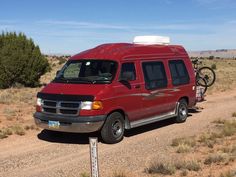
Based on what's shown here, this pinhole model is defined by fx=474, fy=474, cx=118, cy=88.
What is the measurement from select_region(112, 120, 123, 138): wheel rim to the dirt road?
0.89ft

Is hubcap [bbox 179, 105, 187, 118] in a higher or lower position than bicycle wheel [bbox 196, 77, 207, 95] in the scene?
lower

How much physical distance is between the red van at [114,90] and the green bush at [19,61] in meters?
15.7

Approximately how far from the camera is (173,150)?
408 inches

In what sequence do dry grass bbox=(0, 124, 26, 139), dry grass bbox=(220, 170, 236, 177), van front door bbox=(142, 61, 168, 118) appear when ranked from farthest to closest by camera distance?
dry grass bbox=(0, 124, 26, 139) → van front door bbox=(142, 61, 168, 118) → dry grass bbox=(220, 170, 236, 177)

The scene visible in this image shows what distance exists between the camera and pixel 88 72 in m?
11.8

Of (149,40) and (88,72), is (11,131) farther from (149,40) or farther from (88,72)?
(149,40)

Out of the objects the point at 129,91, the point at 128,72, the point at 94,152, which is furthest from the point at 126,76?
the point at 94,152

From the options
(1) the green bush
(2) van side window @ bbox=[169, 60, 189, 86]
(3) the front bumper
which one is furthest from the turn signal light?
(1) the green bush

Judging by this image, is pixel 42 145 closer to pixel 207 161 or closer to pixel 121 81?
pixel 121 81

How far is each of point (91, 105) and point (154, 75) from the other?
2664mm

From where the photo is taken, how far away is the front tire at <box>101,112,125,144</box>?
35.6 ft

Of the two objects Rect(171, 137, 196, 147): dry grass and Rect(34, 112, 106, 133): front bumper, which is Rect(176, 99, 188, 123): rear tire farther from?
Rect(34, 112, 106, 133): front bumper

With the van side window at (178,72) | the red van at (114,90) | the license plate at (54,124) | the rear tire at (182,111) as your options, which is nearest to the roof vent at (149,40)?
the red van at (114,90)

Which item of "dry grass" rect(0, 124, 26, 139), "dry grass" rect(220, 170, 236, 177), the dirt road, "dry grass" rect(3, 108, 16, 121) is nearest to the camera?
"dry grass" rect(220, 170, 236, 177)
